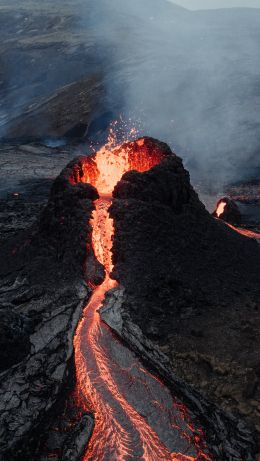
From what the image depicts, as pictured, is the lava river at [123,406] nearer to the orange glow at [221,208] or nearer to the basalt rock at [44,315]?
the basalt rock at [44,315]

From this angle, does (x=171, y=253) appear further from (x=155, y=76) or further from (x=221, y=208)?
(x=155, y=76)

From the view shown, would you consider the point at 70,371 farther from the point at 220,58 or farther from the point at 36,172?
the point at 220,58

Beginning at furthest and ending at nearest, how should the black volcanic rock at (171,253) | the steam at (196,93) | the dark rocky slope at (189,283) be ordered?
the steam at (196,93), the black volcanic rock at (171,253), the dark rocky slope at (189,283)

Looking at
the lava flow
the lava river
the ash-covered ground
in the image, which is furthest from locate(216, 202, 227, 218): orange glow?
the lava river

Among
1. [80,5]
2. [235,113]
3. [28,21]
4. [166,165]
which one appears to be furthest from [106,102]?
[80,5]

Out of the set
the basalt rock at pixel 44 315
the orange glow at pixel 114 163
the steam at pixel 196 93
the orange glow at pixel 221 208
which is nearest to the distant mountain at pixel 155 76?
the steam at pixel 196 93

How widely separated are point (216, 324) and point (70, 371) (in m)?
2.46

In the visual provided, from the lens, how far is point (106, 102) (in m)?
34.0

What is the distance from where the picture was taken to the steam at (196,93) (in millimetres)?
26547

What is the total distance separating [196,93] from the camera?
34.2 m

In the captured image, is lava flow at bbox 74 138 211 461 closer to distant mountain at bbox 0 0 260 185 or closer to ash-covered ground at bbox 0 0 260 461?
ash-covered ground at bbox 0 0 260 461

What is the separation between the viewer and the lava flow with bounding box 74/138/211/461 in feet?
18.0

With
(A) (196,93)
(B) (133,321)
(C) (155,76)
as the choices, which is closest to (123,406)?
(B) (133,321)

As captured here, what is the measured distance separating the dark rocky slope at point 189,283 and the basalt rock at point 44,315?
0.77 meters
